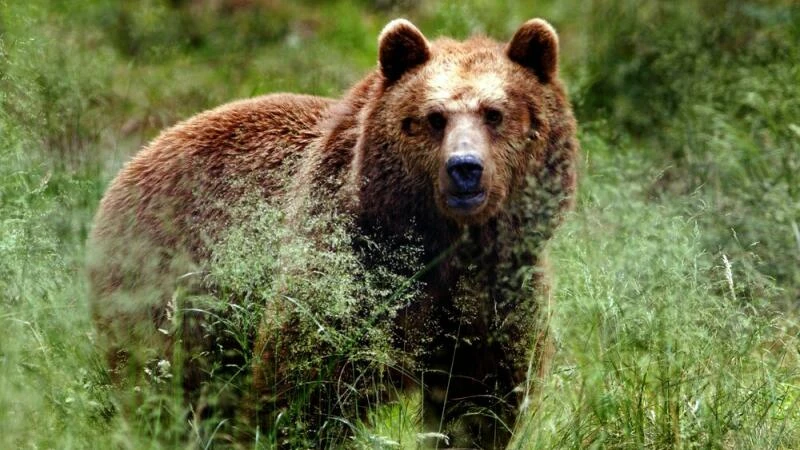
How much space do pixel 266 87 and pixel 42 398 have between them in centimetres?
433

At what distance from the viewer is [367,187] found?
4.96 meters

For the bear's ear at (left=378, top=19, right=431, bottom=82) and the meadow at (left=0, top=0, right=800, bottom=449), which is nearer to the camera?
the meadow at (left=0, top=0, right=800, bottom=449)

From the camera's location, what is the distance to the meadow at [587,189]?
168 inches

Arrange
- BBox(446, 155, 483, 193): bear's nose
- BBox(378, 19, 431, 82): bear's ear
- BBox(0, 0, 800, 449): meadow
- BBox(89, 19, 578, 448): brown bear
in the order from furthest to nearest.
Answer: BBox(378, 19, 431, 82): bear's ear < BBox(89, 19, 578, 448): brown bear < BBox(446, 155, 483, 193): bear's nose < BBox(0, 0, 800, 449): meadow

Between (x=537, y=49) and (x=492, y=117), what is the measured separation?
1.32ft

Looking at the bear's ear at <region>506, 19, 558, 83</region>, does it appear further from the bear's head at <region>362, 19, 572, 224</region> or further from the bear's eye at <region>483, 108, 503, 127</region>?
the bear's eye at <region>483, 108, 503, 127</region>

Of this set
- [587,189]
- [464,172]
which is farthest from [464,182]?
[587,189]

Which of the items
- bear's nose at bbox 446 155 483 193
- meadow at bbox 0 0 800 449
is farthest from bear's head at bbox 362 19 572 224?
meadow at bbox 0 0 800 449

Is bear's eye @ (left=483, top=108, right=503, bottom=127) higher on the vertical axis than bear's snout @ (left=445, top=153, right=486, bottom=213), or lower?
higher

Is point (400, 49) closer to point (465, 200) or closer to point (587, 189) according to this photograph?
point (465, 200)

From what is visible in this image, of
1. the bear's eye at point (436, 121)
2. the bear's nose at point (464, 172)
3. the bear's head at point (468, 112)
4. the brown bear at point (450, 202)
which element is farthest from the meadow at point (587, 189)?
the bear's eye at point (436, 121)

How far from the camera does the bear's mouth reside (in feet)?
15.4

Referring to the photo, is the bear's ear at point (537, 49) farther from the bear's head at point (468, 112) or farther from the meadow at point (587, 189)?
the meadow at point (587, 189)

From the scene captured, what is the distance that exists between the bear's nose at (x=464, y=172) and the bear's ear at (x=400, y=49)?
0.65 metres
